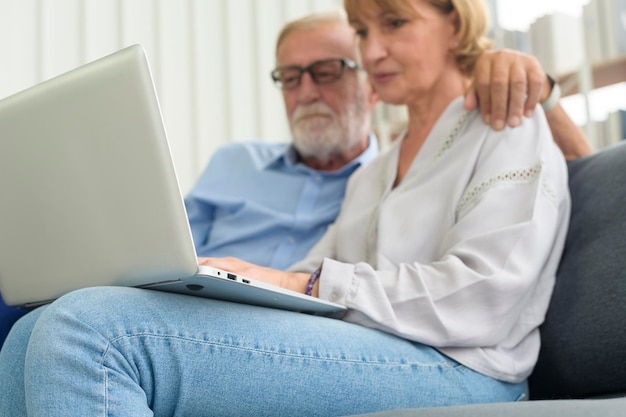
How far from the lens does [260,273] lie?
1.01 meters

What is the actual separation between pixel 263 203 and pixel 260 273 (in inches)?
33.5

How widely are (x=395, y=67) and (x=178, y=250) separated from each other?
0.77m

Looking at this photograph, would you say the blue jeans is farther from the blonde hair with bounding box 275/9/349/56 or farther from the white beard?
the blonde hair with bounding box 275/9/349/56

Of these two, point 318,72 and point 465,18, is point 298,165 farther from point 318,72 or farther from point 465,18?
point 465,18

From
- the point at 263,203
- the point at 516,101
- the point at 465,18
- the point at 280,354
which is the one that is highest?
the point at 465,18

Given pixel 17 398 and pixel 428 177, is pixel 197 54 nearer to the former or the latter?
pixel 428 177

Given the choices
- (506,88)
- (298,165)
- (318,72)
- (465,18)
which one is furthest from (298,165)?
(506,88)

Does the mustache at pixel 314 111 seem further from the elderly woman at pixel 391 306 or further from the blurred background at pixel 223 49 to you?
the blurred background at pixel 223 49

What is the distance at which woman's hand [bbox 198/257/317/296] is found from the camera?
0.98 meters

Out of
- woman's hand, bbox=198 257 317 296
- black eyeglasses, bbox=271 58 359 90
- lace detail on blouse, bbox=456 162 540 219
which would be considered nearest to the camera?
woman's hand, bbox=198 257 317 296

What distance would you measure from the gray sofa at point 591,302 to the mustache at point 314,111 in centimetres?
79

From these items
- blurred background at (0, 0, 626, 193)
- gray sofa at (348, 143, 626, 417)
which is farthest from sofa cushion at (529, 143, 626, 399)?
blurred background at (0, 0, 626, 193)

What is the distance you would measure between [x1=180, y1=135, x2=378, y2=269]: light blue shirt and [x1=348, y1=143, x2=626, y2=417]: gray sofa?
672mm

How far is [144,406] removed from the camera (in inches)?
30.3
